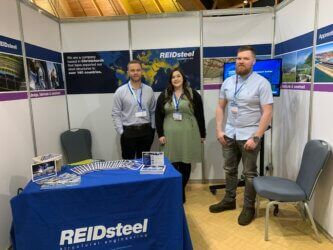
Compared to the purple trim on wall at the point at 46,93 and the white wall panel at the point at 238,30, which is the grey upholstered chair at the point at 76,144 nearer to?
the purple trim on wall at the point at 46,93

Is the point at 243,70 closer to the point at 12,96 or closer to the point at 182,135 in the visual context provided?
the point at 182,135

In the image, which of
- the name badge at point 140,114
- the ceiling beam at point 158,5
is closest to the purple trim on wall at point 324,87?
the name badge at point 140,114

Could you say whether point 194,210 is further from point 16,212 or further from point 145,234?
point 16,212

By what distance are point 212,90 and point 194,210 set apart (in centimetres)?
161

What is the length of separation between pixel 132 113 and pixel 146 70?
2.78 ft

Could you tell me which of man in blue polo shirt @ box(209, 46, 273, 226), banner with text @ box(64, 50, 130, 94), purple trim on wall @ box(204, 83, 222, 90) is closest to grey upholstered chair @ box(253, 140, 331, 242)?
man in blue polo shirt @ box(209, 46, 273, 226)

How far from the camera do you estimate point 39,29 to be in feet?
10.1

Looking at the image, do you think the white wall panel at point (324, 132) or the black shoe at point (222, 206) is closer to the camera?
the white wall panel at point (324, 132)

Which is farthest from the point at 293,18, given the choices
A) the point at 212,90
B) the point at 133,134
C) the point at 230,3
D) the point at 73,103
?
the point at 230,3

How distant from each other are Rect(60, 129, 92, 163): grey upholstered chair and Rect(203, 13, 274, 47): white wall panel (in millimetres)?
2071

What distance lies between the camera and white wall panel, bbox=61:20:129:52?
3.65 m

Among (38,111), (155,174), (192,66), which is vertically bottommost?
(155,174)

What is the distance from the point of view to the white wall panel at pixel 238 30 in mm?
3555

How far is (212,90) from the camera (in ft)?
12.2
